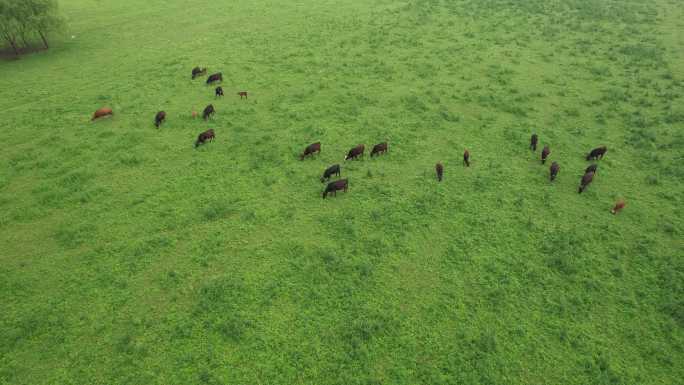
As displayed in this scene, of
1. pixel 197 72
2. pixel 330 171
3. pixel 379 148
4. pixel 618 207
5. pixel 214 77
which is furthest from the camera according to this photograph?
pixel 197 72

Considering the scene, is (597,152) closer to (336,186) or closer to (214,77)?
(336,186)

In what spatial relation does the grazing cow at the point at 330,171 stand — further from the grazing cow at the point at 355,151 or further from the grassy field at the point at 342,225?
the grazing cow at the point at 355,151

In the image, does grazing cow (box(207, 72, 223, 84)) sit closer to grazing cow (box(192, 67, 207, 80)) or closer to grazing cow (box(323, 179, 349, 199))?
grazing cow (box(192, 67, 207, 80))

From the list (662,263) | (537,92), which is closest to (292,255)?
(662,263)

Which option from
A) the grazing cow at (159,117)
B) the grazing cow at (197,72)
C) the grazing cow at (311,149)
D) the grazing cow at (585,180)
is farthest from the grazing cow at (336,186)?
the grazing cow at (197,72)

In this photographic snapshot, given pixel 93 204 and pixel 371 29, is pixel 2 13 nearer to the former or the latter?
pixel 93 204

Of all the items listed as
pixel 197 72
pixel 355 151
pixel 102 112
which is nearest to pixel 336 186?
pixel 355 151

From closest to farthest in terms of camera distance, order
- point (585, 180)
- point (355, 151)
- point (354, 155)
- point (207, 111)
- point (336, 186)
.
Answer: point (336, 186)
point (585, 180)
point (355, 151)
point (354, 155)
point (207, 111)
